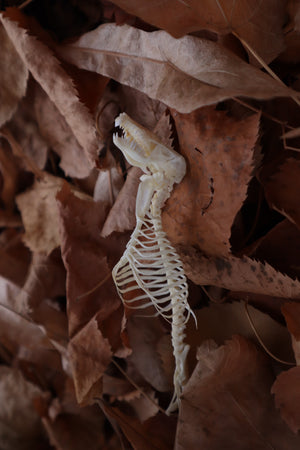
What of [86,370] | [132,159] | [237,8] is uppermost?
[237,8]

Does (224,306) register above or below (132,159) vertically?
below

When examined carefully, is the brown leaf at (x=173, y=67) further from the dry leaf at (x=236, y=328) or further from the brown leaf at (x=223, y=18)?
the dry leaf at (x=236, y=328)

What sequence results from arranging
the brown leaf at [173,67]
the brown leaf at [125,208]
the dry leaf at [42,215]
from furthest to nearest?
the dry leaf at [42,215], the brown leaf at [125,208], the brown leaf at [173,67]

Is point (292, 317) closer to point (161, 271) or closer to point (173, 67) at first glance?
point (161, 271)

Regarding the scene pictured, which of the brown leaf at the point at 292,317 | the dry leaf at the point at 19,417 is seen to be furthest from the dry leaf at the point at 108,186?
the dry leaf at the point at 19,417

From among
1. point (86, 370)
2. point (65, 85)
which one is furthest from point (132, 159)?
point (86, 370)

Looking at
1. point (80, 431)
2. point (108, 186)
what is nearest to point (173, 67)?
point (108, 186)

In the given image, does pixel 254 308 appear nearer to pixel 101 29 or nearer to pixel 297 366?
pixel 297 366
